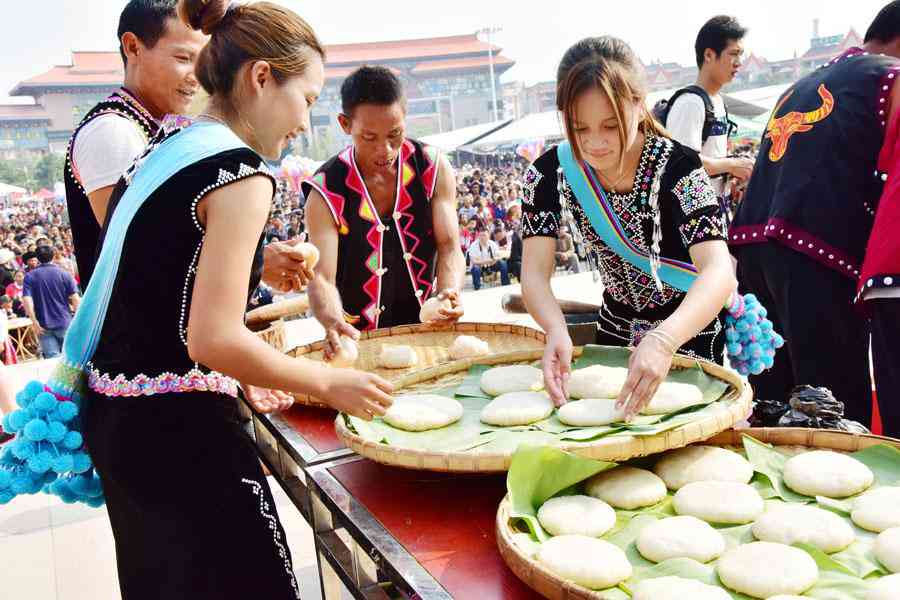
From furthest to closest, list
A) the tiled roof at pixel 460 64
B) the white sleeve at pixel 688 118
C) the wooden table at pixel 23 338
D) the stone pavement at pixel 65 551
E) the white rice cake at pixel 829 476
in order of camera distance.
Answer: the tiled roof at pixel 460 64, the wooden table at pixel 23 338, the white sleeve at pixel 688 118, the stone pavement at pixel 65 551, the white rice cake at pixel 829 476

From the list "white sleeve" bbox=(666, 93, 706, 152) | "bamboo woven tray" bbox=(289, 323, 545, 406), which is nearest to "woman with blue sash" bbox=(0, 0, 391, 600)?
"bamboo woven tray" bbox=(289, 323, 545, 406)

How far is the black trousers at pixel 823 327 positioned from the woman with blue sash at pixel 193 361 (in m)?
1.36

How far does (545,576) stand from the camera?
73 cm

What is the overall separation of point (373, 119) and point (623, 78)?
35.0 inches

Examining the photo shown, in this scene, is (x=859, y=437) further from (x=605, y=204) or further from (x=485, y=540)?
(x=605, y=204)

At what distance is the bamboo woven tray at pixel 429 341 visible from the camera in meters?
1.76

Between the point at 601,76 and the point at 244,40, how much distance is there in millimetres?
647

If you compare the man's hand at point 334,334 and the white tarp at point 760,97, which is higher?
the white tarp at point 760,97

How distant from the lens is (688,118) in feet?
10.7

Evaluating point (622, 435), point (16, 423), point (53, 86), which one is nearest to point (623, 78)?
point (622, 435)

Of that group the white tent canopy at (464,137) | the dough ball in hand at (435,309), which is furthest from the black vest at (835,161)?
the white tent canopy at (464,137)

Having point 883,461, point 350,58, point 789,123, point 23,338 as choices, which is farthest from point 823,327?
point 350,58

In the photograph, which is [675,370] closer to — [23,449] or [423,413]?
[423,413]

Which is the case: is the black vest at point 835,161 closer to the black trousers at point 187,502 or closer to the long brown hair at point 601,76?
the long brown hair at point 601,76
